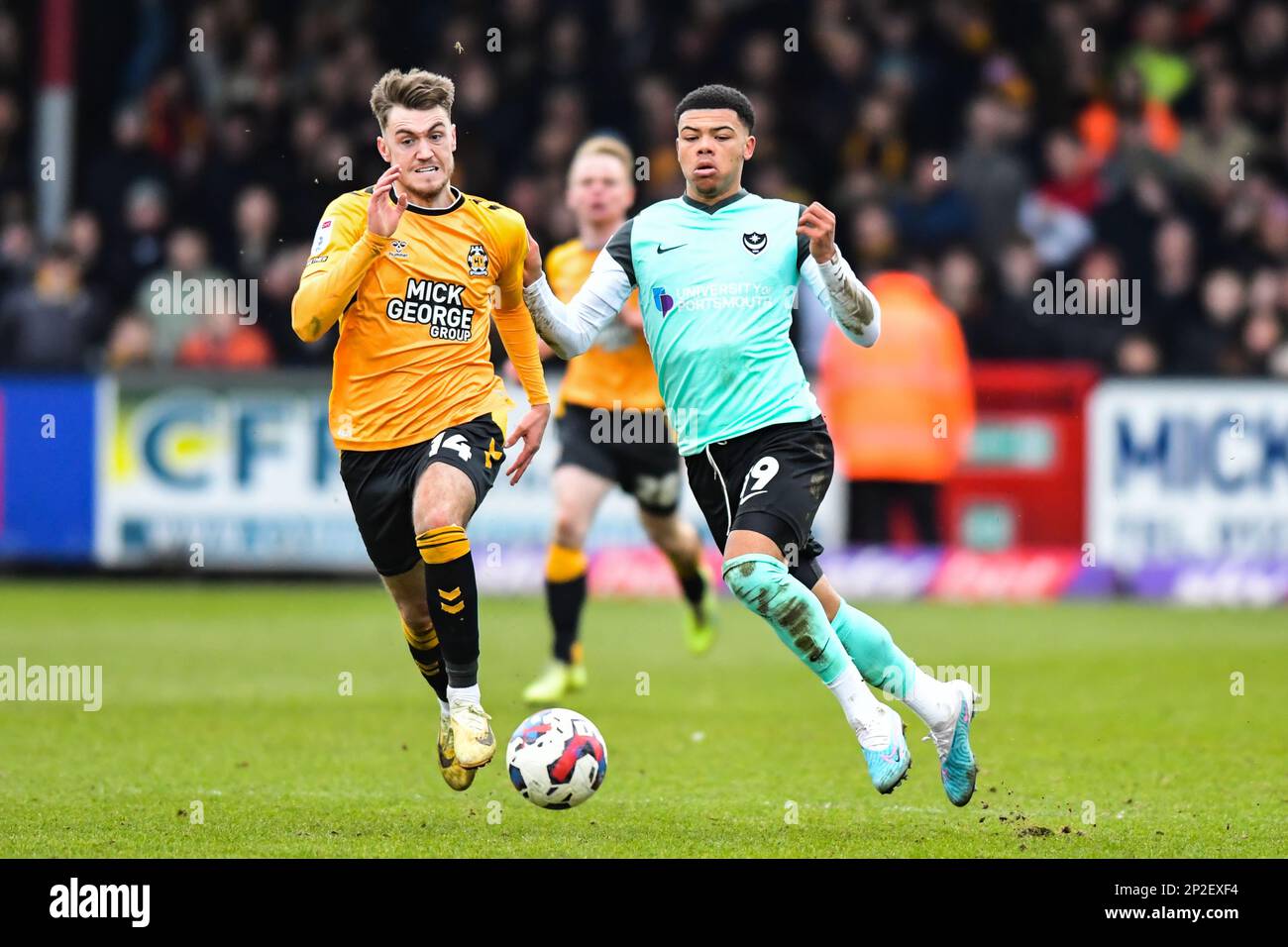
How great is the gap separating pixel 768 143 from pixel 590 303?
11527 mm

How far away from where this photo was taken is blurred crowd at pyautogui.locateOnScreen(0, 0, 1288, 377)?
16.8 m

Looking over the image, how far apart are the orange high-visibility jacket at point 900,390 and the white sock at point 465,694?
792 centimetres

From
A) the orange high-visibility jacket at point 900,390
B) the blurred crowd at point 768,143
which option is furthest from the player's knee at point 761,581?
the blurred crowd at point 768,143

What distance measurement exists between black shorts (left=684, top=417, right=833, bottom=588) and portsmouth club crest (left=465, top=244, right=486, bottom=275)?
1052mm

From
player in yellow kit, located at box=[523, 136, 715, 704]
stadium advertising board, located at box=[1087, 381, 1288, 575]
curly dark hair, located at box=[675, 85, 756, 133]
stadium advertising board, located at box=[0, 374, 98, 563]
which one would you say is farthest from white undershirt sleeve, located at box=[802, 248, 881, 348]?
stadium advertising board, located at box=[0, 374, 98, 563]

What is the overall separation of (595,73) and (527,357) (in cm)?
1160

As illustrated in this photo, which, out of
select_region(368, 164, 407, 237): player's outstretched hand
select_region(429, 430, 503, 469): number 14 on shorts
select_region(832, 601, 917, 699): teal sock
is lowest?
select_region(832, 601, 917, 699): teal sock

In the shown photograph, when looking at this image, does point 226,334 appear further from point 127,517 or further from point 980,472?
point 980,472

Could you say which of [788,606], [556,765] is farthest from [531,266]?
[556,765]

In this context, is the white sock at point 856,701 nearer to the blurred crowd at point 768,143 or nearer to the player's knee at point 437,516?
the player's knee at point 437,516

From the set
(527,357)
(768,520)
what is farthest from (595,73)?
(768,520)

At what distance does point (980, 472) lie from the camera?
15.8 metres

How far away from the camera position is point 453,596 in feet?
23.9

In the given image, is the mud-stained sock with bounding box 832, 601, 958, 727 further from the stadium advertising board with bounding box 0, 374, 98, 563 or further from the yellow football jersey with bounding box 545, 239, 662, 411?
the stadium advertising board with bounding box 0, 374, 98, 563
